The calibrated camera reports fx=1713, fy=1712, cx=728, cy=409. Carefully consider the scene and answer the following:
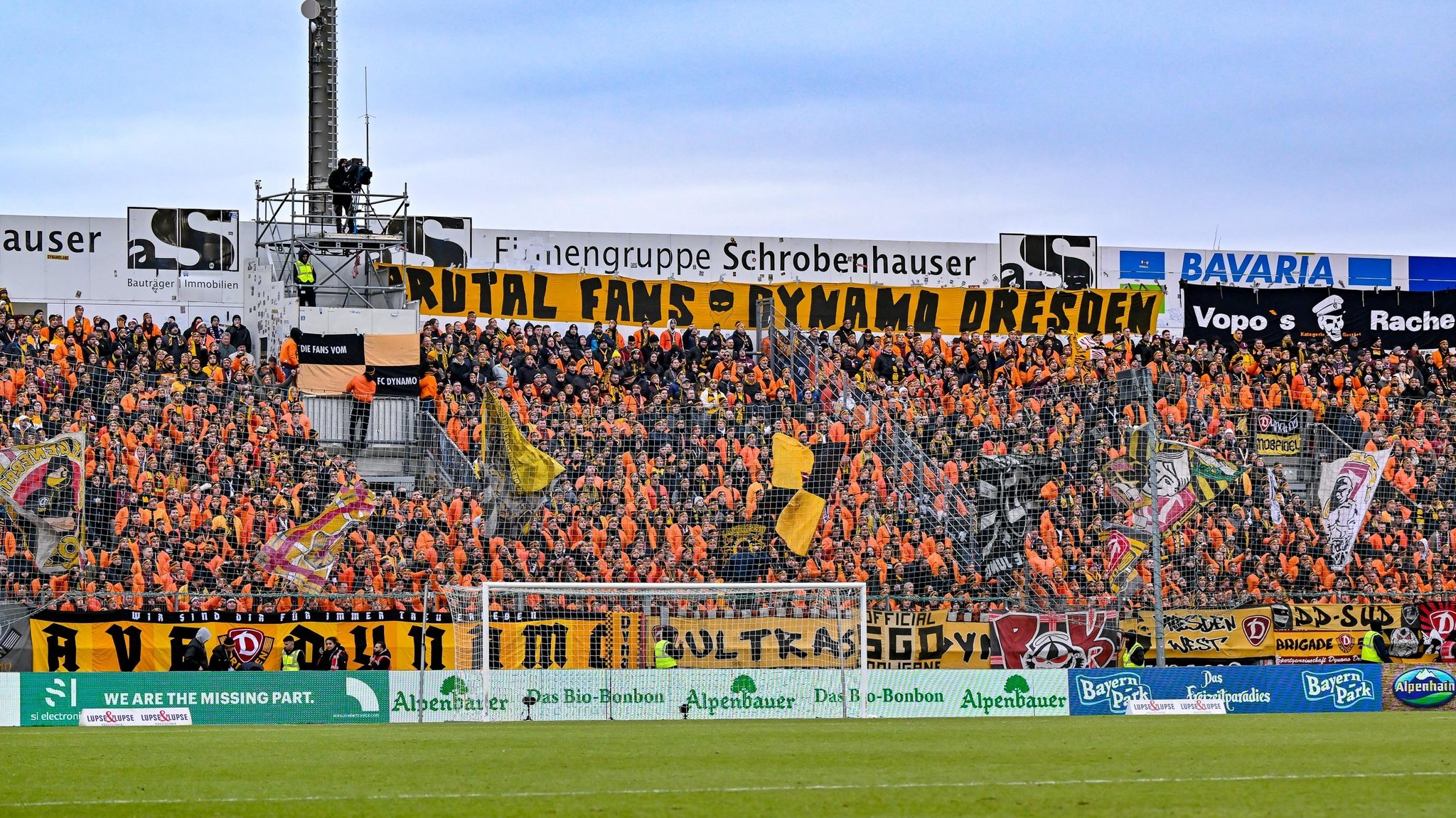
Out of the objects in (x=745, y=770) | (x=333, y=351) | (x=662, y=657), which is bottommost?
(x=662, y=657)

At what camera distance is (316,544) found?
24922 mm

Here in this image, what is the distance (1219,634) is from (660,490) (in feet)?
28.7

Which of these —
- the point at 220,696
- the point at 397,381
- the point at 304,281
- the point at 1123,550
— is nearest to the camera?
the point at 220,696

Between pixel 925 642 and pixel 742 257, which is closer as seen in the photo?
pixel 925 642

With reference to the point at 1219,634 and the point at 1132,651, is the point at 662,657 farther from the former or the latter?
the point at 1219,634

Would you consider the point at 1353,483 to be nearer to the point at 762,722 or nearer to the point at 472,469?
the point at 762,722

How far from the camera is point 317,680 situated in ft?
71.9

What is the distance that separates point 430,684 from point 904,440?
31.1 ft

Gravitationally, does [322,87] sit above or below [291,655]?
above

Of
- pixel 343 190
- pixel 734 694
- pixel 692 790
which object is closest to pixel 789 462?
pixel 734 694

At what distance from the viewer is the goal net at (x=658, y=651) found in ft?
73.5

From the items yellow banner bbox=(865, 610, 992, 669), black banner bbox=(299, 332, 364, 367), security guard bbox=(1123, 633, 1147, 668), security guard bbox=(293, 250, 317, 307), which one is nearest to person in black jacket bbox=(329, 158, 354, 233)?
security guard bbox=(293, 250, 317, 307)

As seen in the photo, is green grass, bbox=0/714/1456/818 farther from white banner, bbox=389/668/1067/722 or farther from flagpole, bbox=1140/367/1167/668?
flagpole, bbox=1140/367/1167/668

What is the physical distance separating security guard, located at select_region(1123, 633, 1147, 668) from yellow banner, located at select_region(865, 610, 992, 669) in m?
1.96
